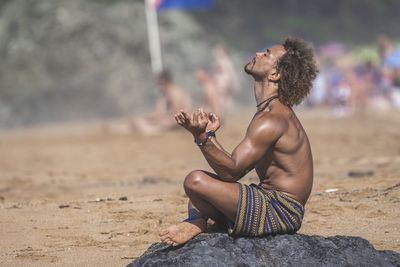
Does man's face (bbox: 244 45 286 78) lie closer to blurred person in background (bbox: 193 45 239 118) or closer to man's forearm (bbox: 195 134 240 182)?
man's forearm (bbox: 195 134 240 182)

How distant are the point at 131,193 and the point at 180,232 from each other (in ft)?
7.57

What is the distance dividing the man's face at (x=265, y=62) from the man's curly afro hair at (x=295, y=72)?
0.04m

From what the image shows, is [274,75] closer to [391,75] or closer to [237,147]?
[237,147]

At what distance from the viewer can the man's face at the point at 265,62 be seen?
11.8 ft

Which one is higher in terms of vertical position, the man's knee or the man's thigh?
the man's knee

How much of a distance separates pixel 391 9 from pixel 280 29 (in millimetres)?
6068

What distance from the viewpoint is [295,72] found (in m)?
3.52

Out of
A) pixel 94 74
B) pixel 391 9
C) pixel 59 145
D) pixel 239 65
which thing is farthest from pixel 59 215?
pixel 391 9

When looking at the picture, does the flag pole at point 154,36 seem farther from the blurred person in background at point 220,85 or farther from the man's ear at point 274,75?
the man's ear at point 274,75

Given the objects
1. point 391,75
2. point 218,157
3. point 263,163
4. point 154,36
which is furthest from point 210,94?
point 218,157

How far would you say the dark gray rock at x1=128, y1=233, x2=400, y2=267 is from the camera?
3.12 meters

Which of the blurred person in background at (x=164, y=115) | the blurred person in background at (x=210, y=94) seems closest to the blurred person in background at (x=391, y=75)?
the blurred person in background at (x=210, y=94)

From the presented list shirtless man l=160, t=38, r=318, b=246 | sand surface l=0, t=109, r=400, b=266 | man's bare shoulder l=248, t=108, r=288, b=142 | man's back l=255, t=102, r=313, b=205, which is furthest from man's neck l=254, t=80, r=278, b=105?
sand surface l=0, t=109, r=400, b=266

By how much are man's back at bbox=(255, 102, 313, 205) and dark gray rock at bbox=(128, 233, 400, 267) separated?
0.31m
